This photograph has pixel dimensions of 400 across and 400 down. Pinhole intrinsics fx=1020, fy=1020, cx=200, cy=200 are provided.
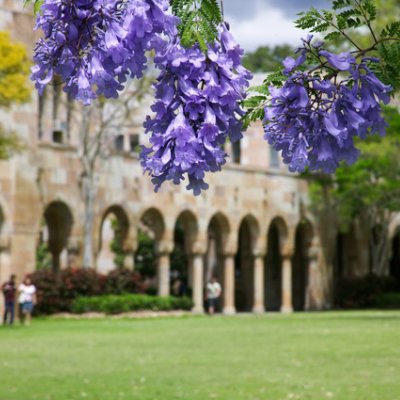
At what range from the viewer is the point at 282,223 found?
46.0 m

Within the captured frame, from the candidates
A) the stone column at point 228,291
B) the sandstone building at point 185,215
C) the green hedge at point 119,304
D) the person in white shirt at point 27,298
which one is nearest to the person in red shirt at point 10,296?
the person in white shirt at point 27,298

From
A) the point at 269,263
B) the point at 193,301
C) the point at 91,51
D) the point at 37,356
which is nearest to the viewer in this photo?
the point at 91,51

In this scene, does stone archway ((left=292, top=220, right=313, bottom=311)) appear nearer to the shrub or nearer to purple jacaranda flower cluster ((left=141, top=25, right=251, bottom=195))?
the shrub

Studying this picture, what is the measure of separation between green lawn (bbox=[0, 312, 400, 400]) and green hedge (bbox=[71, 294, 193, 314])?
23.7 feet

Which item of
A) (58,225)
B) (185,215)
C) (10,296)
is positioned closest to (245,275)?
(185,215)

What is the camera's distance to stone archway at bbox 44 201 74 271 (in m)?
36.0

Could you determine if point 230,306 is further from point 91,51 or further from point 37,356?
point 91,51

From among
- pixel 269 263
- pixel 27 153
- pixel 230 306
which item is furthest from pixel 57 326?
pixel 269 263

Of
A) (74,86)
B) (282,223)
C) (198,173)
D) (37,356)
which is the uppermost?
(282,223)

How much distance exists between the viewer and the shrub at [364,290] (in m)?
45.5

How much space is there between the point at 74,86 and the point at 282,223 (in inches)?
1673

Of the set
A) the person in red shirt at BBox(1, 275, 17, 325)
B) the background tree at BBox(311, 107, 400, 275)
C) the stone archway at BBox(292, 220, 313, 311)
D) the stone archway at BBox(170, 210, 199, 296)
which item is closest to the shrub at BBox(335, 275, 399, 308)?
the background tree at BBox(311, 107, 400, 275)

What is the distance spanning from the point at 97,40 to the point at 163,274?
120 ft

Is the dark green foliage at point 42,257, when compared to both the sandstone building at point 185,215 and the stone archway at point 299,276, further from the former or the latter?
the stone archway at point 299,276
